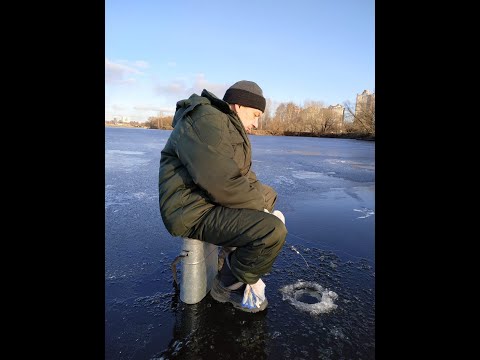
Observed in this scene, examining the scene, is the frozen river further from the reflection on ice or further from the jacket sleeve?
the jacket sleeve

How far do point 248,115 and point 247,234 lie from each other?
3.30 ft

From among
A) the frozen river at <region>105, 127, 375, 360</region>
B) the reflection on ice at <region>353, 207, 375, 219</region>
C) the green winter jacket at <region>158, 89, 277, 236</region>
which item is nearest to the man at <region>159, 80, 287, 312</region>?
the green winter jacket at <region>158, 89, 277, 236</region>

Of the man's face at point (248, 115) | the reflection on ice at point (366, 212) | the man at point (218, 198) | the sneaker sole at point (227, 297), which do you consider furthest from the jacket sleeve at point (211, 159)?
the reflection on ice at point (366, 212)

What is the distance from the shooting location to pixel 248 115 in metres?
2.51

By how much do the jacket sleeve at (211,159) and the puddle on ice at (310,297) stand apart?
0.90 meters

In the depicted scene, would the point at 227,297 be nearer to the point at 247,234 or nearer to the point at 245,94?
the point at 247,234

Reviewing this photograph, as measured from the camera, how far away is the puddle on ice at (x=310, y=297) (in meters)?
2.17

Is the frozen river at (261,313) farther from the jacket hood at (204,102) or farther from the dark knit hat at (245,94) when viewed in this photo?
the dark knit hat at (245,94)

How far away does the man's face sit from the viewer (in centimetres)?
248

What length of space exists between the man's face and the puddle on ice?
52.4 inches

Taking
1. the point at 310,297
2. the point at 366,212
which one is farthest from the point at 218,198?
the point at 366,212
